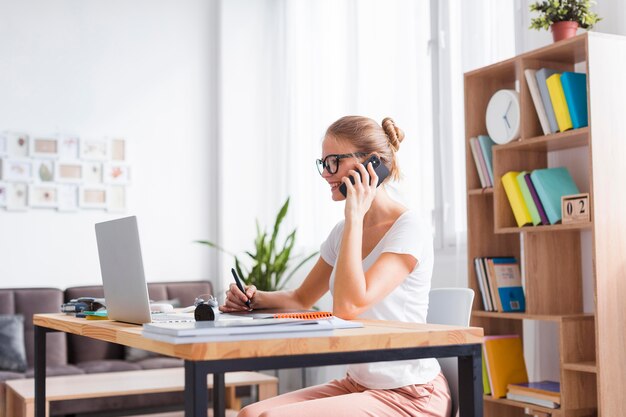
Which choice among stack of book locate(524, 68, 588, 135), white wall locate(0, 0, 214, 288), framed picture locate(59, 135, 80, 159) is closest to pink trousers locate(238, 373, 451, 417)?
stack of book locate(524, 68, 588, 135)

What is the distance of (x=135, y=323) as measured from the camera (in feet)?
5.85

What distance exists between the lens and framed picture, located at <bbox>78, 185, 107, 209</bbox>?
17.1 ft

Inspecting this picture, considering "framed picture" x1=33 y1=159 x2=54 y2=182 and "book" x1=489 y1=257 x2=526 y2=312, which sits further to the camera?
"framed picture" x1=33 y1=159 x2=54 y2=182

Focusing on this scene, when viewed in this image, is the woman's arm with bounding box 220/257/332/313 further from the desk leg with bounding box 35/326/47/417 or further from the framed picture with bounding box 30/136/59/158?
the framed picture with bounding box 30/136/59/158

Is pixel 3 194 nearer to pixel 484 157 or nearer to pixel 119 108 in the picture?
pixel 119 108

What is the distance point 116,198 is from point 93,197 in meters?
0.15

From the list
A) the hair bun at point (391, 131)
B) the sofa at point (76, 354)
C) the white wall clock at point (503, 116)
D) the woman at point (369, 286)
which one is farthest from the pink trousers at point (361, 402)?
the sofa at point (76, 354)

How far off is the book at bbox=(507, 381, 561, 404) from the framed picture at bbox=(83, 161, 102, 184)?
3238 millimetres

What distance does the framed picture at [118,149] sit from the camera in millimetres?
5344

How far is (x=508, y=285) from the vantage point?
126 inches

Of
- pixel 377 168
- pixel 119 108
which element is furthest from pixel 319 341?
pixel 119 108

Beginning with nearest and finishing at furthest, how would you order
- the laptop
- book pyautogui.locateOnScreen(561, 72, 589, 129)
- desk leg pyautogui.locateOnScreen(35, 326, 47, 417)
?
the laptop → desk leg pyautogui.locateOnScreen(35, 326, 47, 417) → book pyautogui.locateOnScreen(561, 72, 589, 129)

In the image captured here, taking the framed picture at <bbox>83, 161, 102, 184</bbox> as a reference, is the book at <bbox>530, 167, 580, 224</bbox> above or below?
below

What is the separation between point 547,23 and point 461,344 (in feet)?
5.99
